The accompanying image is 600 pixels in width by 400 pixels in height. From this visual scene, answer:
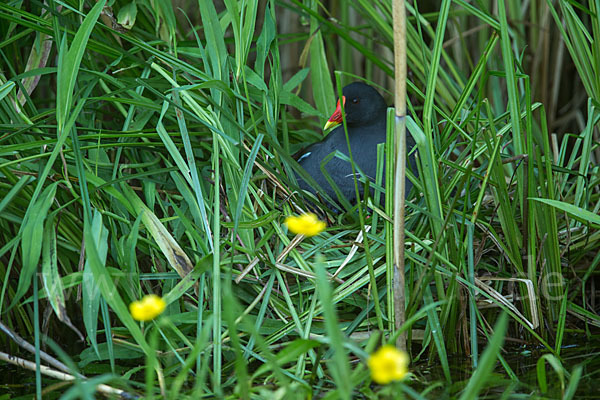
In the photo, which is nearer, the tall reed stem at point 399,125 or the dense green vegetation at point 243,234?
the tall reed stem at point 399,125

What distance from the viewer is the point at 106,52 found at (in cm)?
175

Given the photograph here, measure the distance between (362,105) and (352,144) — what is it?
0.16 m

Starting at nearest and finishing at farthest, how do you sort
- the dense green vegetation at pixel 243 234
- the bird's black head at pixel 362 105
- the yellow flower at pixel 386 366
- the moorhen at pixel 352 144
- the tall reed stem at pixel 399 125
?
1. the yellow flower at pixel 386 366
2. the tall reed stem at pixel 399 125
3. the dense green vegetation at pixel 243 234
4. the moorhen at pixel 352 144
5. the bird's black head at pixel 362 105

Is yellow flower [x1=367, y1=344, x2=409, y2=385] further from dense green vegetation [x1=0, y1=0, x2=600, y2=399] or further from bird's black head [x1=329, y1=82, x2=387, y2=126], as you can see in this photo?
bird's black head [x1=329, y1=82, x2=387, y2=126]

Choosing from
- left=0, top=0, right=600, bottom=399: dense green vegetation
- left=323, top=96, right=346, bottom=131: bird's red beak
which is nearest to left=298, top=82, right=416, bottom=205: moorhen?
left=323, top=96, right=346, bottom=131: bird's red beak

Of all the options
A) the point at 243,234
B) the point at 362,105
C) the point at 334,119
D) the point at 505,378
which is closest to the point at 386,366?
the point at 505,378

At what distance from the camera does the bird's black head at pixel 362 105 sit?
7.06 ft

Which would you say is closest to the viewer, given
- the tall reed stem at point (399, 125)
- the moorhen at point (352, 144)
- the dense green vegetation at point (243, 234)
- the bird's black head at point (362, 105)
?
the tall reed stem at point (399, 125)

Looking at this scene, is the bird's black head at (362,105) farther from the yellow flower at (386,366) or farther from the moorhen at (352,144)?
the yellow flower at (386,366)

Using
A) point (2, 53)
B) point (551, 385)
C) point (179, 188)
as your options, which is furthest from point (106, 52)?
point (551, 385)

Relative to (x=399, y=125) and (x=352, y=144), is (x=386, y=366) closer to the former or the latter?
(x=399, y=125)

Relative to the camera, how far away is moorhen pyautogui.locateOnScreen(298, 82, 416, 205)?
196 centimetres

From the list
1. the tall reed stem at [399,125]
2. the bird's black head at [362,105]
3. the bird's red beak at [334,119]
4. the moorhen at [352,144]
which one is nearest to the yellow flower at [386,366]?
the tall reed stem at [399,125]

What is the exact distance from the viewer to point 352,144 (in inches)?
82.3
